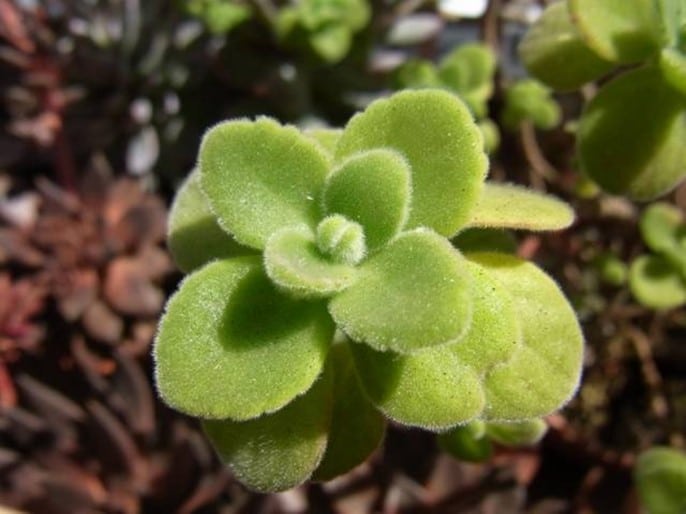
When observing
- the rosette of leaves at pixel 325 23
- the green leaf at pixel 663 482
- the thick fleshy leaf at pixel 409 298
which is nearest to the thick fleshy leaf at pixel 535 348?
the thick fleshy leaf at pixel 409 298

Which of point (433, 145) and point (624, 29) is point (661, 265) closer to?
point (624, 29)

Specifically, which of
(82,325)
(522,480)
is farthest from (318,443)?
(82,325)

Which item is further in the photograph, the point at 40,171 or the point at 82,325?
the point at 40,171

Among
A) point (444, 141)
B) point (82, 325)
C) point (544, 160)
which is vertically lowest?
point (544, 160)

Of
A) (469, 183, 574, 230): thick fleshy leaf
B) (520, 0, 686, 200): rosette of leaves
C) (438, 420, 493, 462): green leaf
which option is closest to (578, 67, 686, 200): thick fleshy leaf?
(520, 0, 686, 200): rosette of leaves

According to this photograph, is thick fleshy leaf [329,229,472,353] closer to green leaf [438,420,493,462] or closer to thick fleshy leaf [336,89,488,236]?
thick fleshy leaf [336,89,488,236]

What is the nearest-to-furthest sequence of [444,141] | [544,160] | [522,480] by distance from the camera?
[444,141], [522,480], [544,160]

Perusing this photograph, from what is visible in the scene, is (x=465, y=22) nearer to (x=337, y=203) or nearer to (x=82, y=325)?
(x=82, y=325)
